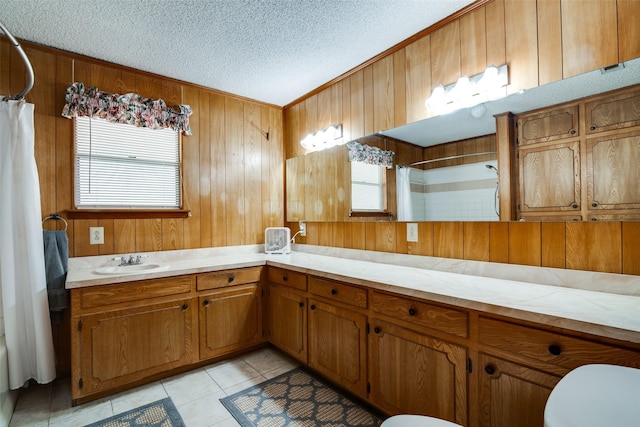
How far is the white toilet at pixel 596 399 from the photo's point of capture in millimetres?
651

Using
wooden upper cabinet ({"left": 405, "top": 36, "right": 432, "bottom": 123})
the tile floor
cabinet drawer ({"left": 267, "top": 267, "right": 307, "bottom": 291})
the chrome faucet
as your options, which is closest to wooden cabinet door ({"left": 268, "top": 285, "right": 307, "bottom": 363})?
cabinet drawer ({"left": 267, "top": 267, "right": 307, "bottom": 291})

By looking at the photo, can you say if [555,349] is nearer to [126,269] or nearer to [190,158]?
[126,269]

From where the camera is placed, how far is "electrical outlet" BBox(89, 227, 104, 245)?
2355 millimetres

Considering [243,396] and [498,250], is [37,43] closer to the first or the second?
[243,396]

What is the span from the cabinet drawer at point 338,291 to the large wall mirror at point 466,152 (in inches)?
26.1

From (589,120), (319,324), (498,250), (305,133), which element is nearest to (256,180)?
(305,133)

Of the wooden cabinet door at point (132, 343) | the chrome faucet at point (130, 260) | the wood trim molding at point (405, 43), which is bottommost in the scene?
the wooden cabinet door at point (132, 343)

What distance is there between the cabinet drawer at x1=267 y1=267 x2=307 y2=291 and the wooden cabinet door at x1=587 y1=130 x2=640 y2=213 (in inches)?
66.2

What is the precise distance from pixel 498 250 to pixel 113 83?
2.98m

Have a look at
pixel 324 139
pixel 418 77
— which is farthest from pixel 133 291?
pixel 418 77

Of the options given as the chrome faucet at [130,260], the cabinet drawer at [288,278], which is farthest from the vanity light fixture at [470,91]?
the chrome faucet at [130,260]

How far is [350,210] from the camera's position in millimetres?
2668

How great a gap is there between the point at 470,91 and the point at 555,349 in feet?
4.60

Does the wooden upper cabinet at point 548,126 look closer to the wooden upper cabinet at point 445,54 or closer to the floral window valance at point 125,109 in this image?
the wooden upper cabinet at point 445,54
